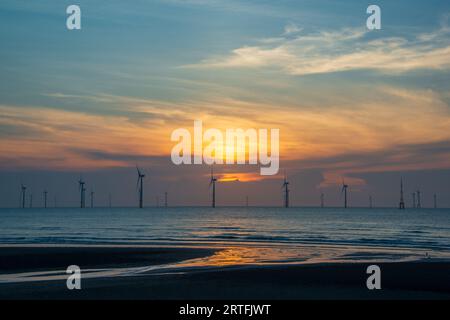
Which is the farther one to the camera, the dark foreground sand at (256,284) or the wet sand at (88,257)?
the wet sand at (88,257)

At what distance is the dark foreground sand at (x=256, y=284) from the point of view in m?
27.0

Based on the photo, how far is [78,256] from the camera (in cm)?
4634

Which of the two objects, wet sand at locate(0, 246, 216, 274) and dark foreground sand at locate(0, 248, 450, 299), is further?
wet sand at locate(0, 246, 216, 274)

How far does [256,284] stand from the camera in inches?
1205

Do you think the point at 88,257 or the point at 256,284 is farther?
the point at 88,257

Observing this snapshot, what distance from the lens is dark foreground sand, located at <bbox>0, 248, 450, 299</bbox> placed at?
2705 centimetres
